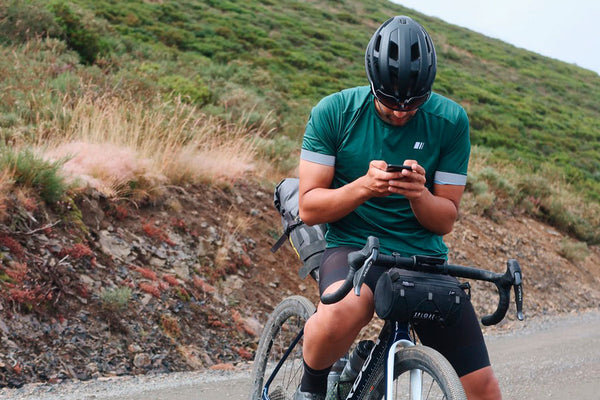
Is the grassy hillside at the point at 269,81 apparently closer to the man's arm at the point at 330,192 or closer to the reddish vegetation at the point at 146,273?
the reddish vegetation at the point at 146,273

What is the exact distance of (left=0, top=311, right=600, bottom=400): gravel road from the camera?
15.5 feet

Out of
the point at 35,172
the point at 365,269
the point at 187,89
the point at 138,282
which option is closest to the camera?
the point at 365,269

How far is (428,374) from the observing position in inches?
91.2

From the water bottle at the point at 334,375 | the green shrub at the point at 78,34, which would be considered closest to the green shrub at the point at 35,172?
the water bottle at the point at 334,375

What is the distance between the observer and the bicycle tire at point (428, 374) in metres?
2.14

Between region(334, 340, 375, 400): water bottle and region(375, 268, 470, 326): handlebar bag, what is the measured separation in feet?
1.17

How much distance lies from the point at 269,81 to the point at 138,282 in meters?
14.7

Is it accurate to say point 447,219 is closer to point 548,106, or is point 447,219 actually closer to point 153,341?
point 153,341

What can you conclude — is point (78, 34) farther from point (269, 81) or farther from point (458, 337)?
point (458, 337)

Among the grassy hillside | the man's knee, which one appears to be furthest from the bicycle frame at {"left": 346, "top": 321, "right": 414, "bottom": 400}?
the grassy hillside

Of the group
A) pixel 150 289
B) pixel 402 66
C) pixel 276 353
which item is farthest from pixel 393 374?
pixel 150 289

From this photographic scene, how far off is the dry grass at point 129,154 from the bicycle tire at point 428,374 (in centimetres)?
501

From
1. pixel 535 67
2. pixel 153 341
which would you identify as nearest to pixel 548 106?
pixel 535 67

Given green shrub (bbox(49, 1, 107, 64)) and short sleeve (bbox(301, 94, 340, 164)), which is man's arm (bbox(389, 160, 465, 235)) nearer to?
short sleeve (bbox(301, 94, 340, 164))
